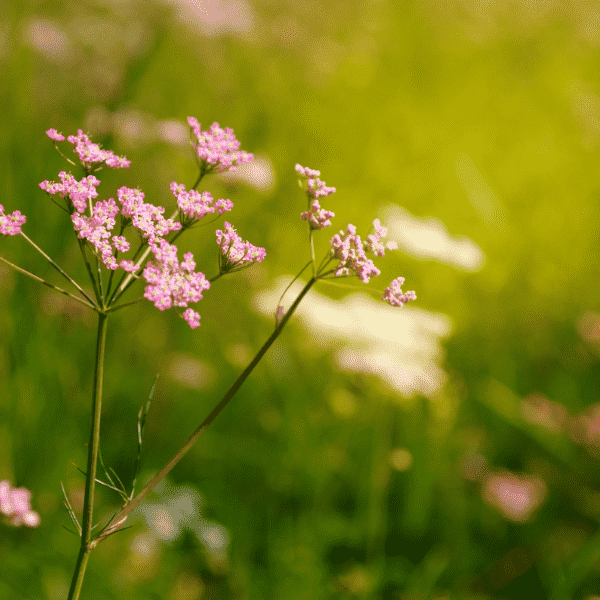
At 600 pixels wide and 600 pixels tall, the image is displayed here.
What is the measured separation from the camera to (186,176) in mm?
3334

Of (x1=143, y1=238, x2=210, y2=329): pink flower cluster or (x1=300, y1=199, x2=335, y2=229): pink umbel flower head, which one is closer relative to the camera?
(x1=143, y1=238, x2=210, y2=329): pink flower cluster

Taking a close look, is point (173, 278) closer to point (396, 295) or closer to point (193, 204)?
point (193, 204)

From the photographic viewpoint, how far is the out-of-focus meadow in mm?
1910

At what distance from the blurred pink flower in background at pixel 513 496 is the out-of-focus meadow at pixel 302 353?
0.01m

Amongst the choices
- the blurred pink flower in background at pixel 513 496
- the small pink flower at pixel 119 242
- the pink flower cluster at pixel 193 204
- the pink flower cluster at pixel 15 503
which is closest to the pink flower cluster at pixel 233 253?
the pink flower cluster at pixel 193 204

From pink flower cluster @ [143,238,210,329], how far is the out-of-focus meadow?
3.25 ft

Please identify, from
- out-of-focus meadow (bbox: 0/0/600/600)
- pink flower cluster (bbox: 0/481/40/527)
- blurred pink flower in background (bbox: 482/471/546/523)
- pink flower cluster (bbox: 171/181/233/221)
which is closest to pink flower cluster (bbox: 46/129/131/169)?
pink flower cluster (bbox: 171/181/233/221)

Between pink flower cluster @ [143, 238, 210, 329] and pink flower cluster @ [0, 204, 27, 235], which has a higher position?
pink flower cluster @ [143, 238, 210, 329]

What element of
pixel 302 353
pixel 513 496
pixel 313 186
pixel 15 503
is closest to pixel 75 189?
pixel 313 186

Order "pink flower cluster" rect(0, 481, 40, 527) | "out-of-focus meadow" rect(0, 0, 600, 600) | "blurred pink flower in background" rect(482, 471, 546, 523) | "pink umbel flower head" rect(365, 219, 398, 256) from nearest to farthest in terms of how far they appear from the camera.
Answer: "pink umbel flower head" rect(365, 219, 398, 256) → "pink flower cluster" rect(0, 481, 40, 527) → "out-of-focus meadow" rect(0, 0, 600, 600) → "blurred pink flower in background" rect(482, 471, 546, 523)

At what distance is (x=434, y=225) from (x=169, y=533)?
2.30 m

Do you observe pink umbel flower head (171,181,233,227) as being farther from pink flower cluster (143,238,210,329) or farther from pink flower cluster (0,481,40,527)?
pink flower cluster (0,481,40,527)

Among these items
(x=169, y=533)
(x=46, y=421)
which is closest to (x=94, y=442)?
(x=169, y=533)

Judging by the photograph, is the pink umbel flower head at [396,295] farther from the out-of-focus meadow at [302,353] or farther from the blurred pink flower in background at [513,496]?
the blurred pink flower in background at [513,496]
